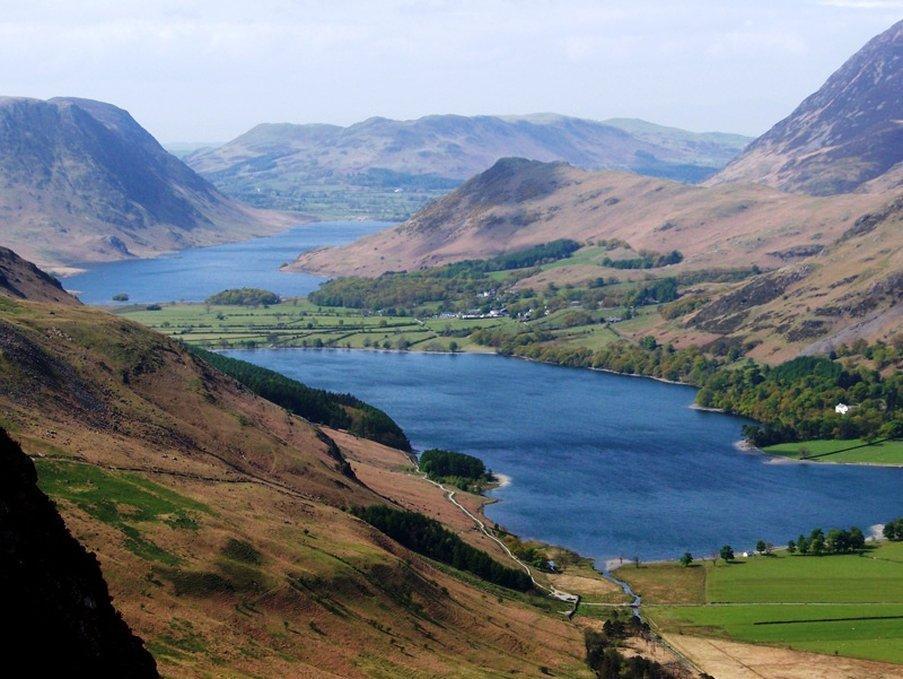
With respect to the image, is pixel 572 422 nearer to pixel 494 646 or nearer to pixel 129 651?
pixel 494 646

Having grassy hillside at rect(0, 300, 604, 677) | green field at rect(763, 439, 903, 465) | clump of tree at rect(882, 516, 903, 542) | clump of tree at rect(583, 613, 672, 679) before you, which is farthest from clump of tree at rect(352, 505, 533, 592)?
green field at rect(763, 439, 903, 465)

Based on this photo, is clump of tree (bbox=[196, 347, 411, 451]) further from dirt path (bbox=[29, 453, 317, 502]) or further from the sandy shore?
dirt path (bbox=[29, 453, 317, 502])

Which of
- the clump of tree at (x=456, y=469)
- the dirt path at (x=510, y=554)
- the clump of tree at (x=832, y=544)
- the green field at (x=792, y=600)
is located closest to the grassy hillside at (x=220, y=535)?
the dirt path at (x=510, y=554)

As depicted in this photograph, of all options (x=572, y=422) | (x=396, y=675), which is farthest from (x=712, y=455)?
(x=396, y=675)

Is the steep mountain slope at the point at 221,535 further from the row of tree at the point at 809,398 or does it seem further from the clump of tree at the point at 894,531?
the row of tree at the point at 809,398

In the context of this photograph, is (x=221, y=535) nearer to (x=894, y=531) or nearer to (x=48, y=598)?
(x=48, y=598)

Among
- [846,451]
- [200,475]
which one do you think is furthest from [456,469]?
[200,475]
